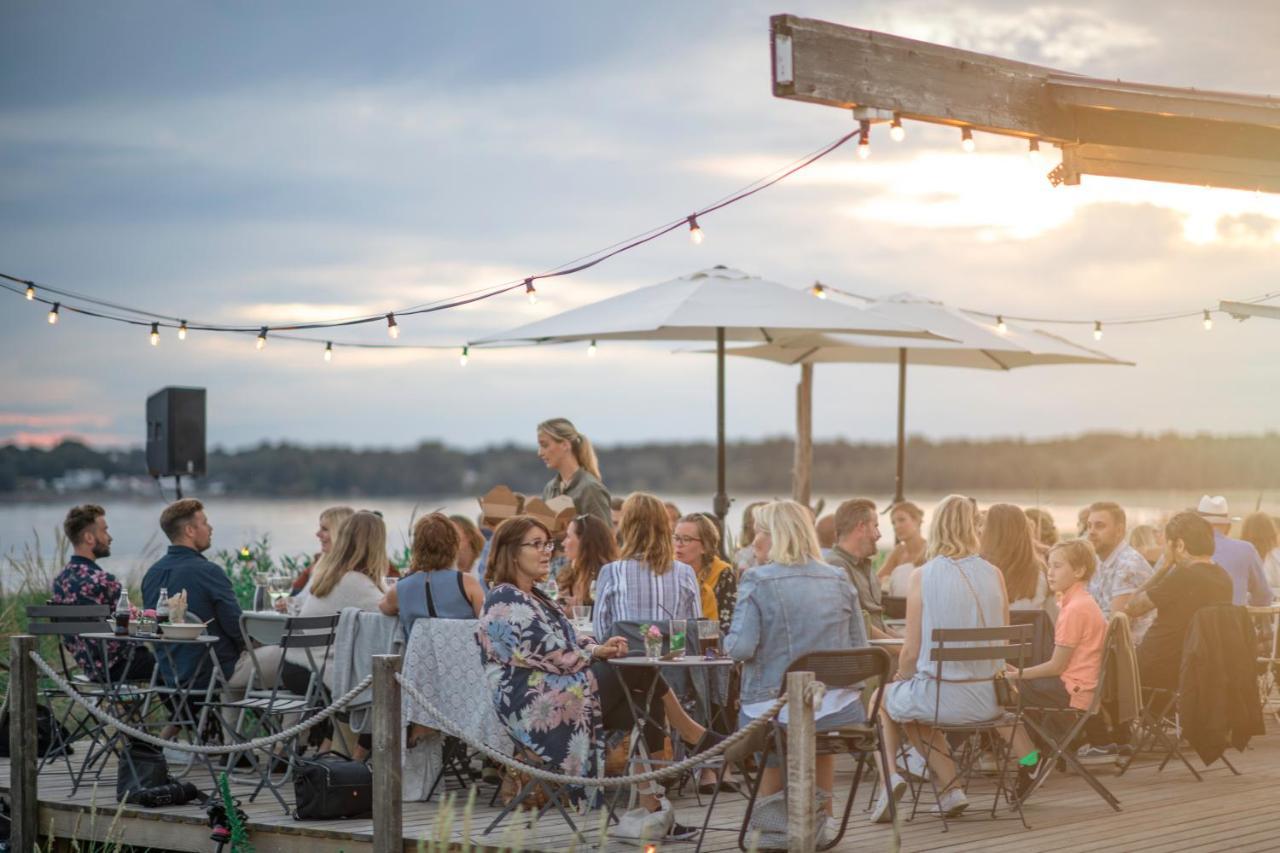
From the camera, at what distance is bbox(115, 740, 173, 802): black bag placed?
Result: 6.89 metres

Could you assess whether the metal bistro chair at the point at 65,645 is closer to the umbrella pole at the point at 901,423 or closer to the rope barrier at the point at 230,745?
the rope barrier at the point at 230,745

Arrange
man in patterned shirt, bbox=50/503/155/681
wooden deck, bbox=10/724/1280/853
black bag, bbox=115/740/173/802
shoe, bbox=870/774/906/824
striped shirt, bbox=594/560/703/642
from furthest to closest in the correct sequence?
1. man in patterned shirt, bbox=50/503/155/681
2. black bag, bbox=115/740/173/802
3. striped shirt, bbox=594/560/703/642
4. shoe, bbox=870/774/906/824
5. wooden deck, bbox=10/724/1280/853

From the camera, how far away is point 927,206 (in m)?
14.4

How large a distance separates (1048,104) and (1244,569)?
3037mm

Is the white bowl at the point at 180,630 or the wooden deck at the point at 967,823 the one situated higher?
the white bowl at the point at 180,630

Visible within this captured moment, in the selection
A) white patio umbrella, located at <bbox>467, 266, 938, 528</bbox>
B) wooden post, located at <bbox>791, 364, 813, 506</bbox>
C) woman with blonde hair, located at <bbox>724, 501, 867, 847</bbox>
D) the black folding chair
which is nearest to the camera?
woman with blonde hair, located at <bbox>724, 501, 867, 847</bbox>

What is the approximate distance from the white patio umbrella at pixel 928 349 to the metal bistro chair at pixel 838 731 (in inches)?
189

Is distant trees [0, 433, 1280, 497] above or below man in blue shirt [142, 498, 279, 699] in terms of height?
above

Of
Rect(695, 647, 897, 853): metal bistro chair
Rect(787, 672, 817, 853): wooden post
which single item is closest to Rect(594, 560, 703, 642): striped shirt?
Rect(695, 647, 897, 853): metal bistro chair

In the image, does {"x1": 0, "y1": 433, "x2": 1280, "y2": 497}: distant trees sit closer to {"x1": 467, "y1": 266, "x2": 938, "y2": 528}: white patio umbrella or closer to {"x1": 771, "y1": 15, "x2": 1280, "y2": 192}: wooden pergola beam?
{"x1": 467, "y1": 266, "x2": 938, "y2": 528}: white patio umbrella

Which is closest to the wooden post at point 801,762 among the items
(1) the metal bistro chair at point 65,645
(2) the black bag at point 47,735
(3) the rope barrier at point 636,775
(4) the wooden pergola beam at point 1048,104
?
(3) the rope barrier at point 636,775

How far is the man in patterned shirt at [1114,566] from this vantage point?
789 centimetres

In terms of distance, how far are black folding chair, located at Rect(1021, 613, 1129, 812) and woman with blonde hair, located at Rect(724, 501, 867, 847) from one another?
1.11 meters

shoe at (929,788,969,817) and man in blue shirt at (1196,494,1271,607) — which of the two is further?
man in blue shirt at (1196,494,1271,607)
